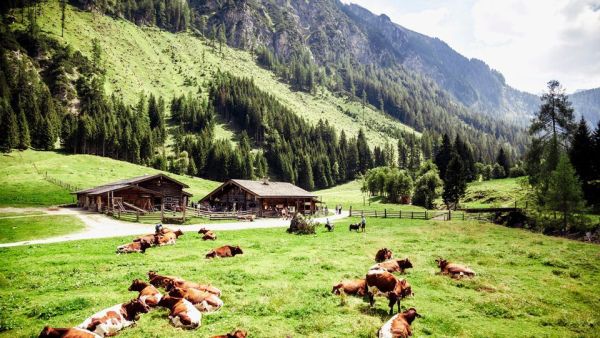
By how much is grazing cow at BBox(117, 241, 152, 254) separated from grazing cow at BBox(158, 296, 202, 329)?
11.6m

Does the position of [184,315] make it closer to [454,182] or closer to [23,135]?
[454,182]

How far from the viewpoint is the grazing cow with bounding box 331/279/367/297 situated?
12.7m

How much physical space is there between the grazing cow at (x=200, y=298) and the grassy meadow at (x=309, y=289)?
1.34 feet

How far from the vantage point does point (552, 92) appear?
5134cm

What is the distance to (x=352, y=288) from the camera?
12.8 metres

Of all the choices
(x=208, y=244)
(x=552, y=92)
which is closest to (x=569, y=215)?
(x=552, y=92)

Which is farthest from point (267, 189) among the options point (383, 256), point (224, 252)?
point (383, 256)

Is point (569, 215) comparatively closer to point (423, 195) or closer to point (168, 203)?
point (423, 195)

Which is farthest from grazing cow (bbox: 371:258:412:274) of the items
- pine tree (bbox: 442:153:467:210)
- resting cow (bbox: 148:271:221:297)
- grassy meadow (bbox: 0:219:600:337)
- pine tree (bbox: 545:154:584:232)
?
pine tree (bbox: 442:153:467:210)

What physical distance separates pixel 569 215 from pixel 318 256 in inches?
1467

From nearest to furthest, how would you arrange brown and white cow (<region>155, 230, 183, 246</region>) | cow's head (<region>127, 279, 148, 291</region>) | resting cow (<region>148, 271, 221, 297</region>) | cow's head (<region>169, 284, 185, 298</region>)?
cow's head (<region>169, 284, 185, 298</region>), resting cow (<region>148, 271, 221, 297</region>), cow's head (<region>127, 279, 148, 291</region>), brown and white cow (<region>155, 230, 183, 246</region>)

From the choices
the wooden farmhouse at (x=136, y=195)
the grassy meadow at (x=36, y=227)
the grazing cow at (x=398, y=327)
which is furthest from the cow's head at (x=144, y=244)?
the wooden farmhouse at (x=136, y=195)

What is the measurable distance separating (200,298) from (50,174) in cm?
7918

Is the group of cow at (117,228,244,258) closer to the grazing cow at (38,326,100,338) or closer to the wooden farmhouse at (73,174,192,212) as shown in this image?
the grazing cow at (38,326,100,338)
